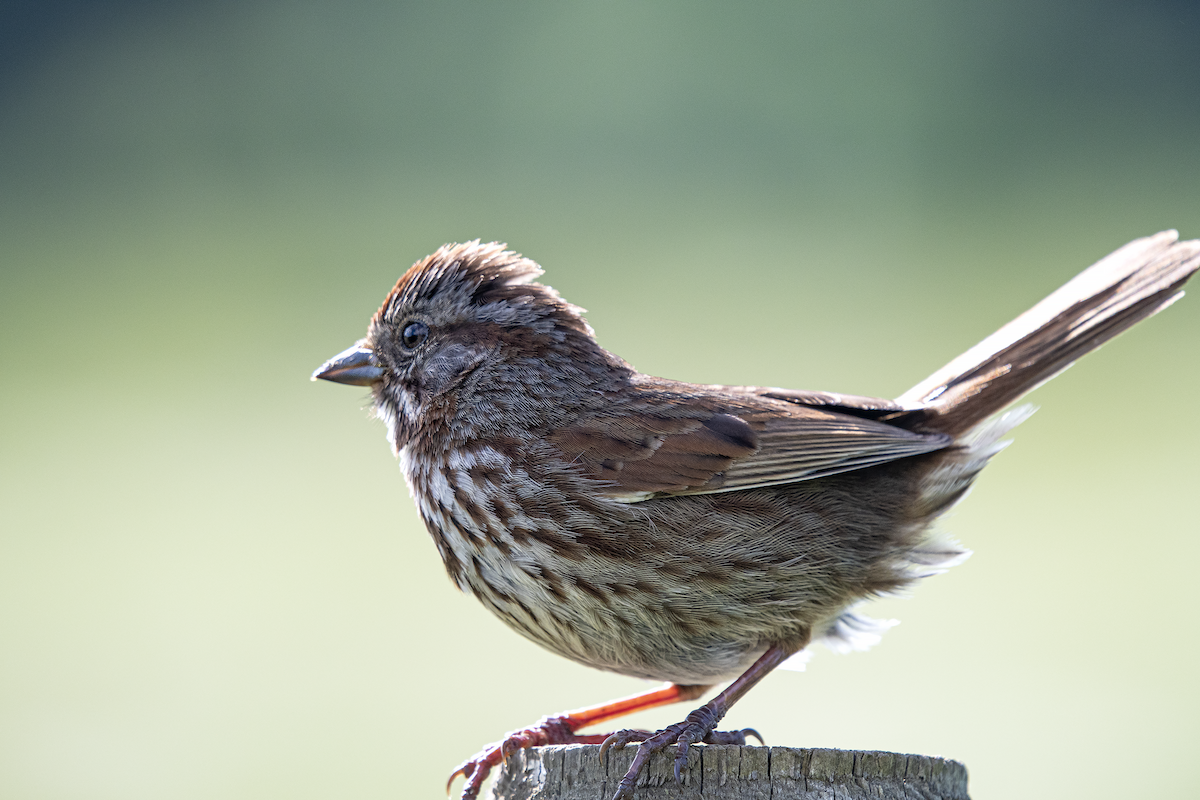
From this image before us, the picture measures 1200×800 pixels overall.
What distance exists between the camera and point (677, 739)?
2.98 meters

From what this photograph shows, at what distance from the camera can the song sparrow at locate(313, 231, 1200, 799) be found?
343 cm

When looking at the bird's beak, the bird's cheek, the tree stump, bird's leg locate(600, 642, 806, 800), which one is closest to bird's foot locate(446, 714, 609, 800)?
bird's leg locate(600, 642, 806, 800)

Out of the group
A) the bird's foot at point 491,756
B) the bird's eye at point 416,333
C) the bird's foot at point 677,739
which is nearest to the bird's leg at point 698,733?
the bird's foot at point 677,739

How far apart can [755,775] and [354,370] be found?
2.04 meters

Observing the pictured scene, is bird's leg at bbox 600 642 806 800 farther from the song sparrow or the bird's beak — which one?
the bird's beak

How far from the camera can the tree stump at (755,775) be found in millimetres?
2709

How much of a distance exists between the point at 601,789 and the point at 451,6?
494 inches

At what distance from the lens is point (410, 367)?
4.05m

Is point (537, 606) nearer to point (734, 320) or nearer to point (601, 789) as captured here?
point (601, 789)

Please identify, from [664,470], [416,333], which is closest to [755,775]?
[664,470]

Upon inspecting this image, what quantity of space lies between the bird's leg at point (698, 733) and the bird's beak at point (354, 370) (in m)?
1.55

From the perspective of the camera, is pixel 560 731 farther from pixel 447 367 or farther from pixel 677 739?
pixel 447 367

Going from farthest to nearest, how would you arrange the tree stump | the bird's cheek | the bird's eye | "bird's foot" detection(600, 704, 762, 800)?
1. the bird's eye
2. the bird's cheek
3. "bird's foot" detection(600, 704, 762, 800)
4. the tree stump

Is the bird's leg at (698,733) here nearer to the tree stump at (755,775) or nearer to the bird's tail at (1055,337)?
the tree stump at (755,775)
